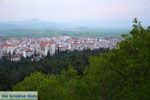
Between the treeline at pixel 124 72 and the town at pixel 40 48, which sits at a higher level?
the treeline at pixel 124 72

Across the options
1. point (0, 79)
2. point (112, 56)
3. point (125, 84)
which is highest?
point (112, 56)

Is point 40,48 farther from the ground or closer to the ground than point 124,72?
closer to the ground

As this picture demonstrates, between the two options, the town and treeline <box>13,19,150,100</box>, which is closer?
treeline <box>13,19,150,100</box>

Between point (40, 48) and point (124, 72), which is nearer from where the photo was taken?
point (124, 72)

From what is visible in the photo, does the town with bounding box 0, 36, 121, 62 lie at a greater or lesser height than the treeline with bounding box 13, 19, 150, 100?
lesser

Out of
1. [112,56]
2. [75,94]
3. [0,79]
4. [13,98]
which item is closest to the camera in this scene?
[13,98]

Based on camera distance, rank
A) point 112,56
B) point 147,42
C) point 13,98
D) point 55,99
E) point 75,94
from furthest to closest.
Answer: point 55,99 → point 75,94 → point 112,56 → point 147,42 → point 13,98

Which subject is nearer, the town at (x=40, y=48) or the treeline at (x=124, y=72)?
the treeline at (x=124, y=72)

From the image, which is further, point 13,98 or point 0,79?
point 0,79

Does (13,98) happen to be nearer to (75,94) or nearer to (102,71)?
(102,71)

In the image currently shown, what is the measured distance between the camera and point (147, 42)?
13.0m

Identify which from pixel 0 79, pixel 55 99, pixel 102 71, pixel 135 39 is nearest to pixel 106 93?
pixel 102 71

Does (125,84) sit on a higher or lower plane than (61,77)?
higher

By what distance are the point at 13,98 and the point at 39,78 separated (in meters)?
14.6
